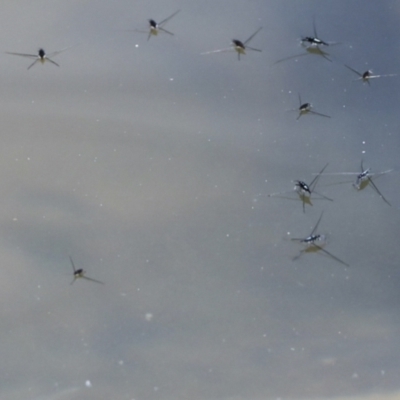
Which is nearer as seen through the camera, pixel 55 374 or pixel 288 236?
pixel 55 374

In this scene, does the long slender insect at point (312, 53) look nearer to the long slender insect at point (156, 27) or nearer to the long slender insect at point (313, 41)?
the long slender insect at point (313, 41)

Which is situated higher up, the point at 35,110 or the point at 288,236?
the point at 35,110

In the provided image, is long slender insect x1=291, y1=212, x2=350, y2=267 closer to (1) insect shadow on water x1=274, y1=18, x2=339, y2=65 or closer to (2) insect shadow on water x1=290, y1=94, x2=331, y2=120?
(2) insect shadow on water x1=290, y1=94, x2=331, y2=120

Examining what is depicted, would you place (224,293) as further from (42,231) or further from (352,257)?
(42,231)

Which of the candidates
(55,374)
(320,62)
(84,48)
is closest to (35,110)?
(84,48)

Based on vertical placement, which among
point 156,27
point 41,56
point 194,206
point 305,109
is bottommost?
point 194,206

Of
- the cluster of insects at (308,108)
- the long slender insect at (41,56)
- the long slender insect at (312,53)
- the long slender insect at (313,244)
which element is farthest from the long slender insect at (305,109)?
the long slender insect at (41,56)

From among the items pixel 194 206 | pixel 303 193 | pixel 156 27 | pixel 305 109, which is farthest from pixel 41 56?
pixel 303 193

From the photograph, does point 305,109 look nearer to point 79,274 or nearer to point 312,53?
point 312,53
